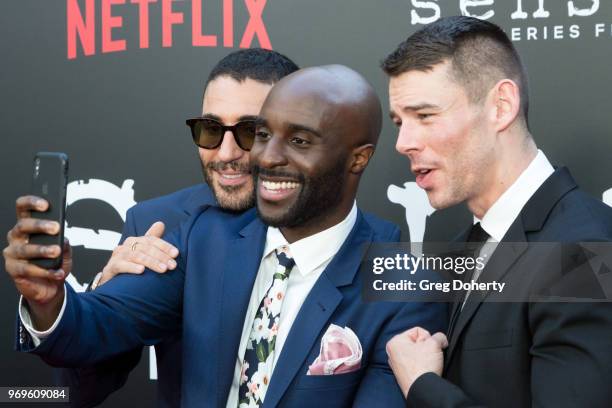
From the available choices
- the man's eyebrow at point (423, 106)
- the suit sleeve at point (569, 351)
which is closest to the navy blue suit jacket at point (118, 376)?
the man's eyebrow at point (423, 106)

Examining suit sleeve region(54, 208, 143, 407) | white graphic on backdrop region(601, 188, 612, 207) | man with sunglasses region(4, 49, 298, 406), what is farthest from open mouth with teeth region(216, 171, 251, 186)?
white graphic on backdrop region(601, 188, 612, 207)

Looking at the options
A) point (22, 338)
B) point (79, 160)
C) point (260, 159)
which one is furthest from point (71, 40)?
point (22, 338)

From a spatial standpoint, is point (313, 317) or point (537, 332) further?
point (313, 317)

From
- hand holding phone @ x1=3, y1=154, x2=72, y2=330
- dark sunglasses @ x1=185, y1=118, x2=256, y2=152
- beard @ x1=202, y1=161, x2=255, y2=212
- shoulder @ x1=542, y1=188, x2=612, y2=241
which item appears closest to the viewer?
hand holding phone @ x1=3, y1=154, x2=72, y2=330

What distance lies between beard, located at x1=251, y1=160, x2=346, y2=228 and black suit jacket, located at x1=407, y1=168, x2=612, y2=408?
0.38 meters

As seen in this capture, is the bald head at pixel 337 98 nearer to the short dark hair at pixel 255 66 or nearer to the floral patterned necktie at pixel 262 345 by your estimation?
the floral patterned necktie at pixel 262 345

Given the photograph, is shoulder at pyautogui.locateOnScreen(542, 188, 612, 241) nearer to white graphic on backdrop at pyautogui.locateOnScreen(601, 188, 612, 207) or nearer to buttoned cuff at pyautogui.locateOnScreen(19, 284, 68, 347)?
white graphic on backdrop at pyautogui.locateOnScreen(601, 188, 612, 207)

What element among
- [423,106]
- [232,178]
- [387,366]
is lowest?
[387,366]

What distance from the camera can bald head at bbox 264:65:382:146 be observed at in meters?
1.99

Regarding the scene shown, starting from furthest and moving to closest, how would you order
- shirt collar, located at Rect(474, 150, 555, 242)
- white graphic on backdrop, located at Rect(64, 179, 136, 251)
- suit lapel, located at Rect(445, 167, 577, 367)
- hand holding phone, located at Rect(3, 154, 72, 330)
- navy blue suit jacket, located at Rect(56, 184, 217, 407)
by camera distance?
white graphic on backdrop, located at Rect(64, 179, 136, 251) < navy blue suit jacket, located at Rect(56, 184, 217, 407) < shirt collar, located at Rect(474, 150, 555, 242) < suit lapel, located at Rect(445, 167, 577, 367) < hand holding phone, located at Rect(3, 154, 72, 330)

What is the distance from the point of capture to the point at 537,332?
1786 mm

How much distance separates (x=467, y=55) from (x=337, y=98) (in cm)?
35

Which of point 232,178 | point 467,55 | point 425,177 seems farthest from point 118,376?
point 467,55

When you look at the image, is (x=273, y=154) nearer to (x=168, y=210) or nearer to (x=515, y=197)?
(x=515, y=197)
